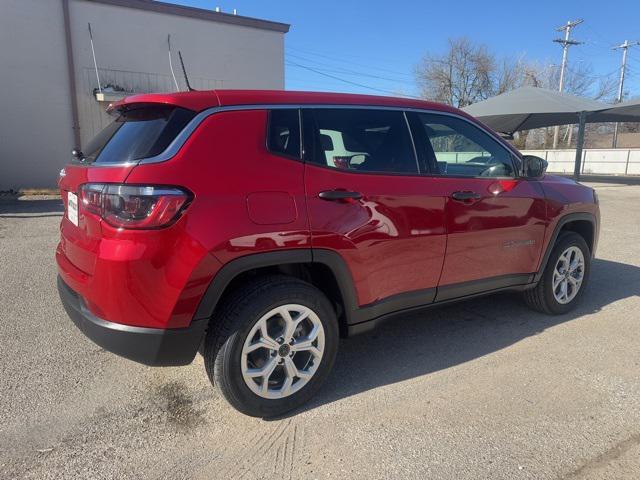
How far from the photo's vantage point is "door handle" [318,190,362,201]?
106 inches

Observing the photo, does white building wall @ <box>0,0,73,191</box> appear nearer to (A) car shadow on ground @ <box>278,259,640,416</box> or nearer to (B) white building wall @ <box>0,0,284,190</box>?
(B) white building wall @ <box>0,0,284,190</box>

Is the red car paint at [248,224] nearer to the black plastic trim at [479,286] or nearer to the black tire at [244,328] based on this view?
the black plastic trim at [479,286]

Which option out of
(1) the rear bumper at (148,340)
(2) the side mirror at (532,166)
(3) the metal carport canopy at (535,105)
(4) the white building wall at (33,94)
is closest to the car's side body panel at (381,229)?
(1) the rear bumper at (148,340)

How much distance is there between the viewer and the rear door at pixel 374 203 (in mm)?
2723

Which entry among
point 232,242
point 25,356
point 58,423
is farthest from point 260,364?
point 25,356

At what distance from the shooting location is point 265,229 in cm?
246

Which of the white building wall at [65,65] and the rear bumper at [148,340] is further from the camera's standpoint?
the white building wall at [65,65]

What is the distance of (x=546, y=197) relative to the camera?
393cm

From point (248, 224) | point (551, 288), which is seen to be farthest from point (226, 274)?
point (551, 288)

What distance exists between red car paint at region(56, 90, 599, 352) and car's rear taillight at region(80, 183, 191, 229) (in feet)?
0.11

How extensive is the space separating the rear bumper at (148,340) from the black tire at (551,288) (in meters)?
3.07

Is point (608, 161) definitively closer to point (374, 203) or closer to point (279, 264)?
point (374, 203)

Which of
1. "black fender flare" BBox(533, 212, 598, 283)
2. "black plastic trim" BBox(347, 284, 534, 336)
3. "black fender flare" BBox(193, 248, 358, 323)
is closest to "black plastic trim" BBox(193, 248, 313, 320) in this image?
"black fender flare" BBox(193, 248, 358, 323)

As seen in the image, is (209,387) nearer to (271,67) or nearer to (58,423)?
(58,423)
